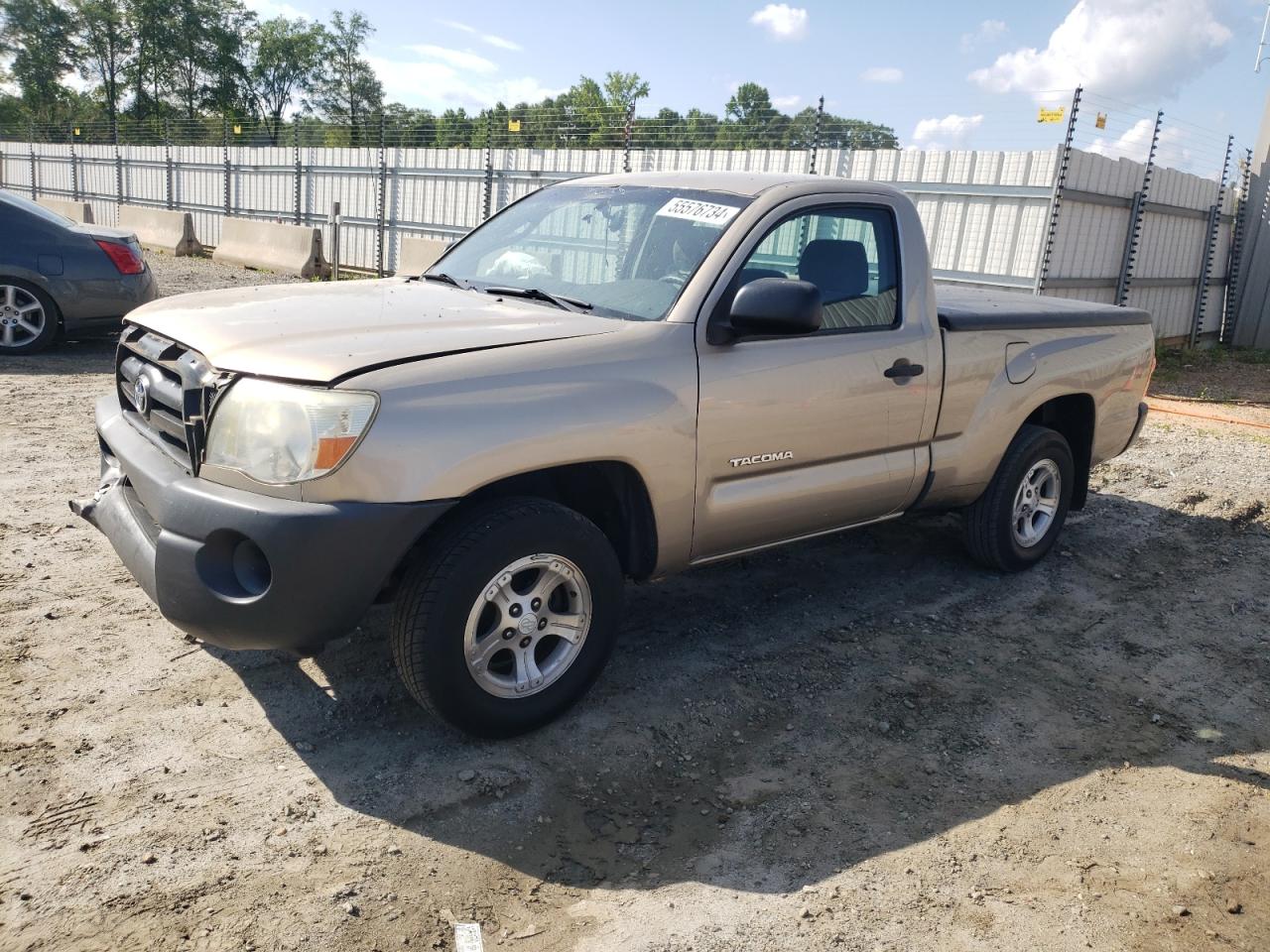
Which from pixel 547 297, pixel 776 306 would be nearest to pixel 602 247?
pixel 547 297

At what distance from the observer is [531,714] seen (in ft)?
11.0

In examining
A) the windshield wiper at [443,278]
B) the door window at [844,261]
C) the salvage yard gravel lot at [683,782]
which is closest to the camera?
the salvage yard gravel lot at [683,782]

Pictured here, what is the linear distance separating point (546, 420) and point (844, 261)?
1.82 m

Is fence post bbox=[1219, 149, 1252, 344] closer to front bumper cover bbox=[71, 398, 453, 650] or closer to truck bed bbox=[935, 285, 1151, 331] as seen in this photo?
truck bed bbox=[935, 285, 1151, 331]

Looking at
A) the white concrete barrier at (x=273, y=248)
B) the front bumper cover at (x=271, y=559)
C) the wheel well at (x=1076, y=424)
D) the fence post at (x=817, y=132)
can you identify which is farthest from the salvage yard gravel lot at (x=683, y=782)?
the white concrete barrier at (x=273, y=248)

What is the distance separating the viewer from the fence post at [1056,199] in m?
11.3

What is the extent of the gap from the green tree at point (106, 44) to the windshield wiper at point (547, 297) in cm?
7610

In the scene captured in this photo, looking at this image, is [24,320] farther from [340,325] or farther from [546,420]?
[546,420]

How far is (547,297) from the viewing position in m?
3.83

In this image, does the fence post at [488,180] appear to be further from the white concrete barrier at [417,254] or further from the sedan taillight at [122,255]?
the sedan taillight at [122,255]

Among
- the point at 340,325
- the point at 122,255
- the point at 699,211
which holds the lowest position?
the point at 122,255

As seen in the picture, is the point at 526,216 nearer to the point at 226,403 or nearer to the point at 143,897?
the point at 226,403

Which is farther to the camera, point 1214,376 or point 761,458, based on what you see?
point 1214,376

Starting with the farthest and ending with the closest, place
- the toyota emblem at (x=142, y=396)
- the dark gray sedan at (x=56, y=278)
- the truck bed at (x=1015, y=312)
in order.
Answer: the dark gray sedan at (x=56, y=278) < the truck bed at (x=1015, y=312) < the toyota emblem at (x=142, y=396)
